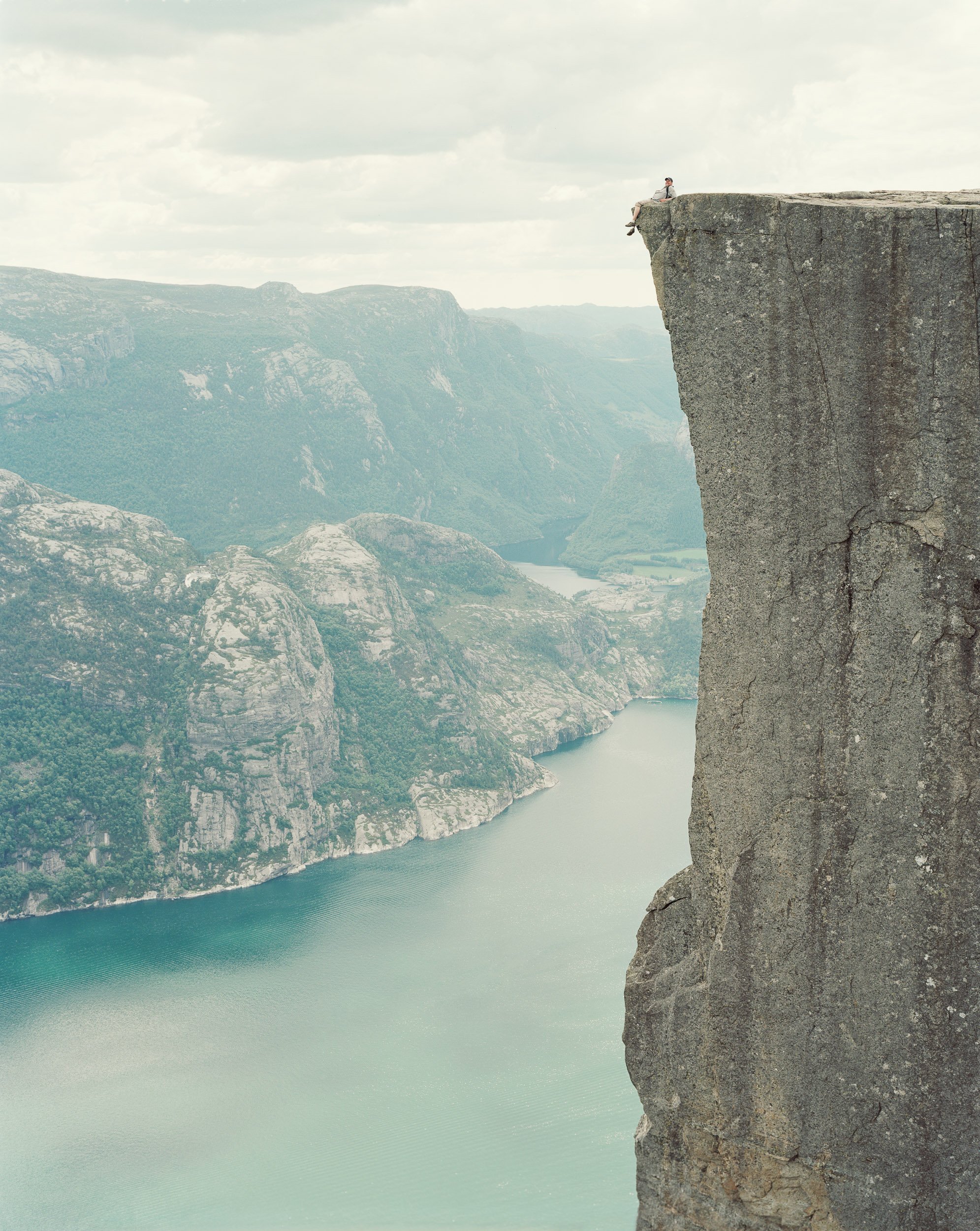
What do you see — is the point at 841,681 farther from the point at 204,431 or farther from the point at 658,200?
the point at 204,431

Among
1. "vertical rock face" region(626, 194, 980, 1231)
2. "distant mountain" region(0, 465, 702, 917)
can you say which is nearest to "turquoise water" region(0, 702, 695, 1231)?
"distant mountain" region(0, 465, 702, 917)

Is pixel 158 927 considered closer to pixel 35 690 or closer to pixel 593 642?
pixel 35 690

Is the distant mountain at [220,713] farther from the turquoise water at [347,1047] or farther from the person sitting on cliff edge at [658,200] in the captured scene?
the person sitting on cliff edge at [658,200]

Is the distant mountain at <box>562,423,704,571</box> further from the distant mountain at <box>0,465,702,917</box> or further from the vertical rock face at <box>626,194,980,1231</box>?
the vertical rock face at <box>626,194,980,1231</box>

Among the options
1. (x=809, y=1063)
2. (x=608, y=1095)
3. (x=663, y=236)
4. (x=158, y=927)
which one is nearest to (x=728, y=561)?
(x=663, y=236)

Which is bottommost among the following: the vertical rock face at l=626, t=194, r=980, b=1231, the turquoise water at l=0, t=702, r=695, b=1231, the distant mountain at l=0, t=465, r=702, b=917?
the turquoise water at l=0, t=702, r=695, b=1231

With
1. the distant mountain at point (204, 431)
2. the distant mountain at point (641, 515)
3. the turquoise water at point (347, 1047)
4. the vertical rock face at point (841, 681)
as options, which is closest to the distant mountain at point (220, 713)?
the turquoise water at point (347, 1047)
